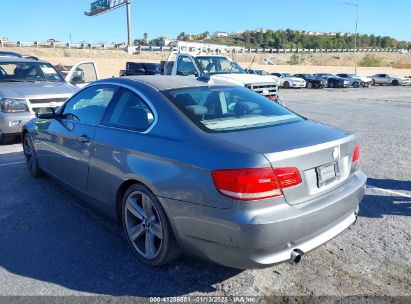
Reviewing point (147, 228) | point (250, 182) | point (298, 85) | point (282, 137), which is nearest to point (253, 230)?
point (250, 182)

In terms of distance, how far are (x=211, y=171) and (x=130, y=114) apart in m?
1.29

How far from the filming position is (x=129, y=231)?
3.65 metres

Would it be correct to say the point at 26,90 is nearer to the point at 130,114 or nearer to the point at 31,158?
the point at 31,158

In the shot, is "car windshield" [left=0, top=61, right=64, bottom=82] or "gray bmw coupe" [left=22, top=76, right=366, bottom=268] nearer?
"gray bmw coupe" [left=22, top=76, right=366, bottom=268]

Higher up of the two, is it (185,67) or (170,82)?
(185,67)

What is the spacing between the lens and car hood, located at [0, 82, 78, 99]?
7.93m

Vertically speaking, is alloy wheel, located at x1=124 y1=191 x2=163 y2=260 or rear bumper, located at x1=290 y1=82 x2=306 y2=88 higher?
rear bumper, located at x1=290 y1=82 x2=306 y2=88

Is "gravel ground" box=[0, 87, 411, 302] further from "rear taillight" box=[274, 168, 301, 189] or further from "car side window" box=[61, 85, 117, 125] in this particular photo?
"car side window" box=[61, 85, 117, 125]

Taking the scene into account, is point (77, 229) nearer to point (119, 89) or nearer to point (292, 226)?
point (119, 89)

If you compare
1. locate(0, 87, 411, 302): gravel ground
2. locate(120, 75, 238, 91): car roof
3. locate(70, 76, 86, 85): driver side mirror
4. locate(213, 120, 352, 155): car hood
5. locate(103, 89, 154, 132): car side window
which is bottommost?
locate(0, 87, 411, 302): gravel ground

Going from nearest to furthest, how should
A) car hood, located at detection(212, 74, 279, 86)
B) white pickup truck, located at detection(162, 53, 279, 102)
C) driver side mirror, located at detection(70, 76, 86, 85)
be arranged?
driver side mirror, located at detection(70, 76, 86, 85)
car hood, located at detection(212, 74, 279, 86)
white pickup truck, located at detection(162, 53, 279, 102)

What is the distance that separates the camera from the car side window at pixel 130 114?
3529mm

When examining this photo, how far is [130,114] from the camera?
373 centimetres

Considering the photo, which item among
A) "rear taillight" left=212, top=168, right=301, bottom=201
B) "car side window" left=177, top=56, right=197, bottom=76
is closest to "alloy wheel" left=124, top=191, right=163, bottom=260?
"rear taillight" left=212, top=168, right=301, bottom=201
